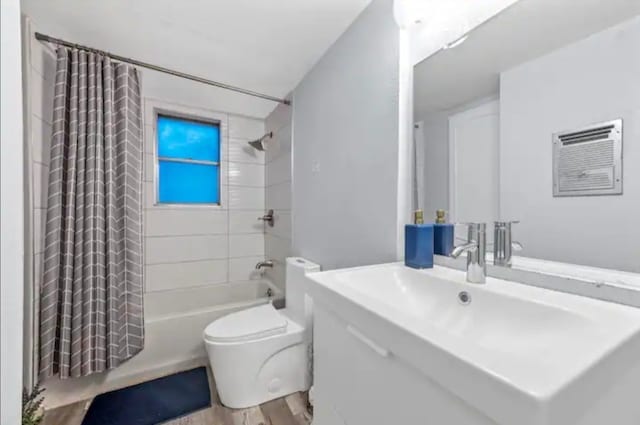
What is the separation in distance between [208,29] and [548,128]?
5.52ft

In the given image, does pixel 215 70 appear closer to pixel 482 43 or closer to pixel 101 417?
pixel 482 43

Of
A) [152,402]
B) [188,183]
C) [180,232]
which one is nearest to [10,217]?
[152,402]

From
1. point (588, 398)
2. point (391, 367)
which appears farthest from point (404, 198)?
point (588, 398)

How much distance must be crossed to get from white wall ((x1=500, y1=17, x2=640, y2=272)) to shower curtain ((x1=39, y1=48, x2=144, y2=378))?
2.05m

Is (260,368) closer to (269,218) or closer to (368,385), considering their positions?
(368,385)

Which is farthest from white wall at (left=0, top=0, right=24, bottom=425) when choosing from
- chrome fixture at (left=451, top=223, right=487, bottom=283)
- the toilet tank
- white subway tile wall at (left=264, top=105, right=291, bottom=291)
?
white subway tile wall at (left=264, top=105, right=291, bottom=291)

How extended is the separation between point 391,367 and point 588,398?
1.02 feet

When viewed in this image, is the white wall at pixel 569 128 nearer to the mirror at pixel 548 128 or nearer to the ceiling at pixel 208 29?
the mirror at pixel 548 128

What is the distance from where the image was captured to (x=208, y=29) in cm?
149

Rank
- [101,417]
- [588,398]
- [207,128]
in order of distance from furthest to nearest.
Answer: [207,128] < [101,417] < [588,398]

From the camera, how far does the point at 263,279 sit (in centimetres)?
275

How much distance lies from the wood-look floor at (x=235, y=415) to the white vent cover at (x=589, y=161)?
1.57 m

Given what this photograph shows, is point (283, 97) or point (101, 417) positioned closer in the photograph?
point (101, 417)

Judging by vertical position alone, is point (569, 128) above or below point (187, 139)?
below
